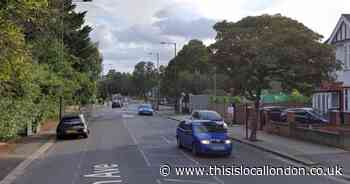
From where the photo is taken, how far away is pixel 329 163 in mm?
19969

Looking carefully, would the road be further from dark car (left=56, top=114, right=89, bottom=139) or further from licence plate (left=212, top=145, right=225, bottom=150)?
dark car (left=56, top=114, right=89, bottom=139)

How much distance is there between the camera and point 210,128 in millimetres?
23781

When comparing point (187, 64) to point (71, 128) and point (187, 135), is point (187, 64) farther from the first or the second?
point (187, 135)

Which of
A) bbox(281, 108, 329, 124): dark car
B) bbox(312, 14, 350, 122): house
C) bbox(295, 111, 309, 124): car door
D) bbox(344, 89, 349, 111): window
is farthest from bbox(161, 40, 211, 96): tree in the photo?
bbox(295, 111, 309, 124): car door

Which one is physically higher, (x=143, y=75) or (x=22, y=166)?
(x=143, y=75)

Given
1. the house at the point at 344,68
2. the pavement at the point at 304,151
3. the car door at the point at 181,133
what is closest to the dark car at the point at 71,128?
the pavement at the point at 304,151

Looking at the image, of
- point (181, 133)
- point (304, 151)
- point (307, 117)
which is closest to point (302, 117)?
point (307, 117)

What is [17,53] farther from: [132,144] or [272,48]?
[272,48]

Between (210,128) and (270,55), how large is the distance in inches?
264

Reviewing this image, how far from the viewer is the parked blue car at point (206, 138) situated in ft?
73.9

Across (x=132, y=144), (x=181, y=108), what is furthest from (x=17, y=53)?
(x=181, y=108)

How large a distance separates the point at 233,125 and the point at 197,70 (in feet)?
148

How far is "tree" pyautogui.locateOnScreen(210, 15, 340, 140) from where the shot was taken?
28.2 metres

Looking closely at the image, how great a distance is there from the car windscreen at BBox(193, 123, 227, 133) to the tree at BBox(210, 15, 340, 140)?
5908 millimetres
